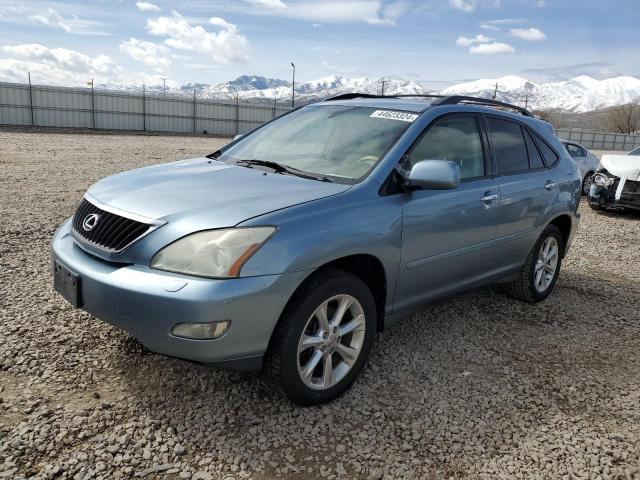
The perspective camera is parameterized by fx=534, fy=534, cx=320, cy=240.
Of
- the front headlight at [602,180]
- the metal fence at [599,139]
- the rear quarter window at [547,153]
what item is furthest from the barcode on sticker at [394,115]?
the metal fence at [599,139]

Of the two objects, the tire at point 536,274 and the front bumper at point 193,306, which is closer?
the front bumper at point 193,306

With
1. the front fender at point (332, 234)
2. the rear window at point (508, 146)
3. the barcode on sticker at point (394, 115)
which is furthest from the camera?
the rear window at point (508, 146)

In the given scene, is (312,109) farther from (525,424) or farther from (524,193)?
(525,424)

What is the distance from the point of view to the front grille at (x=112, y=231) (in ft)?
8.82

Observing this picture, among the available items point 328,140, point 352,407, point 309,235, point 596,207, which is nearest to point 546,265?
point 328,140

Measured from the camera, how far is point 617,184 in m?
10.1

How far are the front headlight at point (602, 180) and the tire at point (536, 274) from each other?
6087 mm

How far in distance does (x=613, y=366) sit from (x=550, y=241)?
1.42 meters

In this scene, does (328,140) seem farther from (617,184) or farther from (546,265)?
(617,184)

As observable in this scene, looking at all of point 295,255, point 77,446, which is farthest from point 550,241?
point 77,446

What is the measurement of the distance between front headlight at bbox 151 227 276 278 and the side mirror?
1056mm

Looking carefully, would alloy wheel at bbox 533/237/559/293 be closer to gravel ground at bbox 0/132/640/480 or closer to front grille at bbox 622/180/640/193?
gravel ground at bbox 0/132/640/480

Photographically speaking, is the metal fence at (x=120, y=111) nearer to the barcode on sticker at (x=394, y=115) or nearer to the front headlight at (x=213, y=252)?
the barcode on sticker at (x=394, y=115)

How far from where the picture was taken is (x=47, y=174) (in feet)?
36.1
